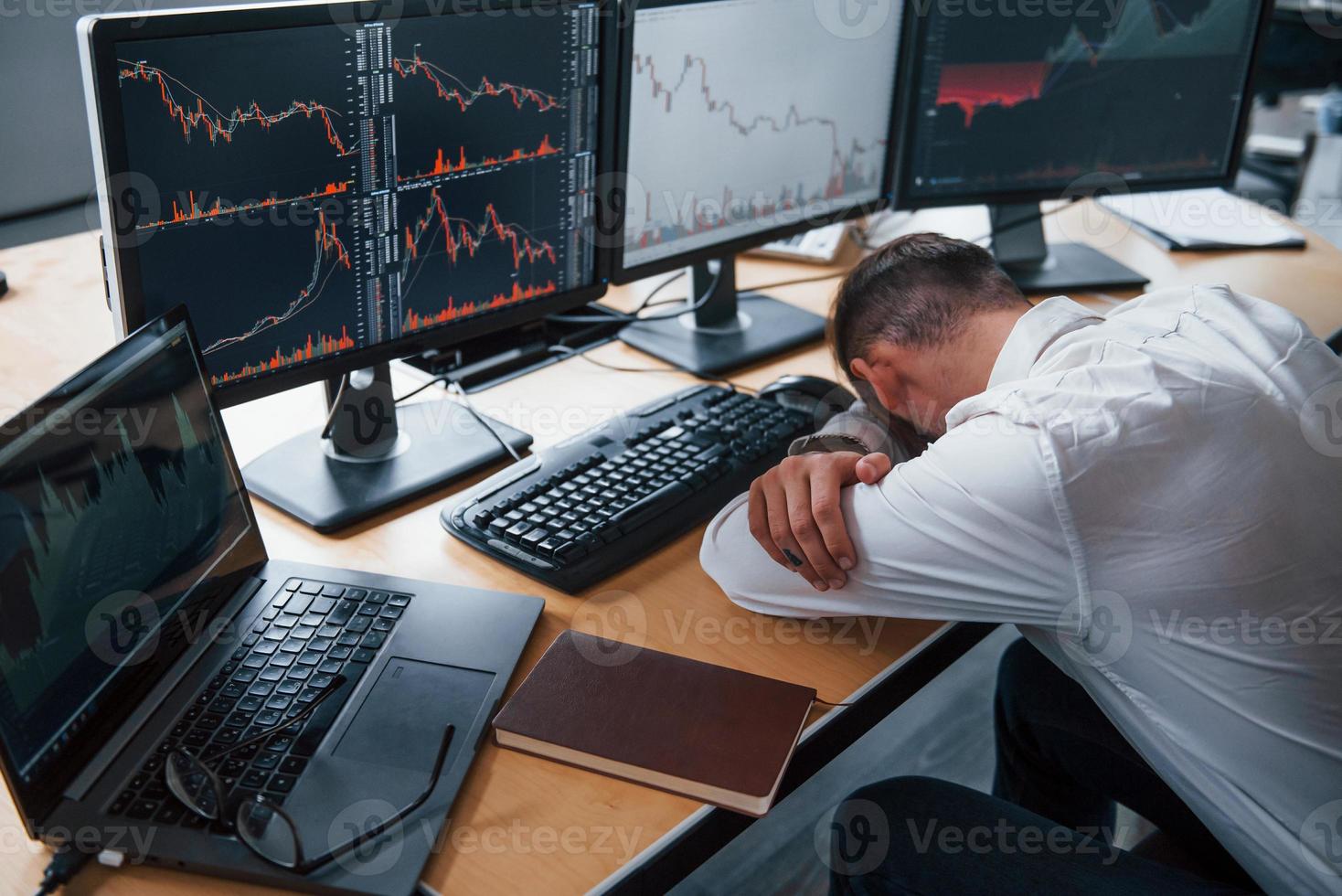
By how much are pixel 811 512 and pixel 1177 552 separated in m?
0.32

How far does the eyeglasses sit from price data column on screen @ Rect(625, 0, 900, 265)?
880 millimetres

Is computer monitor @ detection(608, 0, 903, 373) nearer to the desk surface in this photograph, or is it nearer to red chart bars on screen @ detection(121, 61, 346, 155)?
the desk surface

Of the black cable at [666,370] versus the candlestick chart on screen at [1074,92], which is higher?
the candlestick chart on screen at [1074,92]

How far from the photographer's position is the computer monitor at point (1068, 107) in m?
1.77

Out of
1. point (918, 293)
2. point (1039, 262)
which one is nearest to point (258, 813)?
point (918, 293)

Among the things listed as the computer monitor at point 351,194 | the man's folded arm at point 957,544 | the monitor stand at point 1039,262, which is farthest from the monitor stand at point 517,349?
the monitor stand at point 1039,262

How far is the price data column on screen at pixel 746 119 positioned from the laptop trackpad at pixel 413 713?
0.73 m

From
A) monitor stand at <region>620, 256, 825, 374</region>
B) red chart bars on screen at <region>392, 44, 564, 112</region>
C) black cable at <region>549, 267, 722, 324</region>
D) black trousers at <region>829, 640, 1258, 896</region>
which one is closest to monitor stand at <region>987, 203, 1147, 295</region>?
monitor stand at <region>620, 256, 825, 374</region>

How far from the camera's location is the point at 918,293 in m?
1.26

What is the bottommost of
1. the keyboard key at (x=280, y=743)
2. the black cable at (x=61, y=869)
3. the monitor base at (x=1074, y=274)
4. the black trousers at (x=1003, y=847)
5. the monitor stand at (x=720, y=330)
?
the black trousers at (x=1003, y=847)

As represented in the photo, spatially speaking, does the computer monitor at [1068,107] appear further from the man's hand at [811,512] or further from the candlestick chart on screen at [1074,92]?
the man's hand at [811,512]

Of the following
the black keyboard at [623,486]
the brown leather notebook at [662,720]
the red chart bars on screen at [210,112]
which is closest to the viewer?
the brown leather notebook at [662,720]

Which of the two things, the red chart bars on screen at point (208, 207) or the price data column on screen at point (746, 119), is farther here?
the price data column on screen at point (746, 119)

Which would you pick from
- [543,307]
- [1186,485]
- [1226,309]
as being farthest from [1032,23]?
[1186,485]
